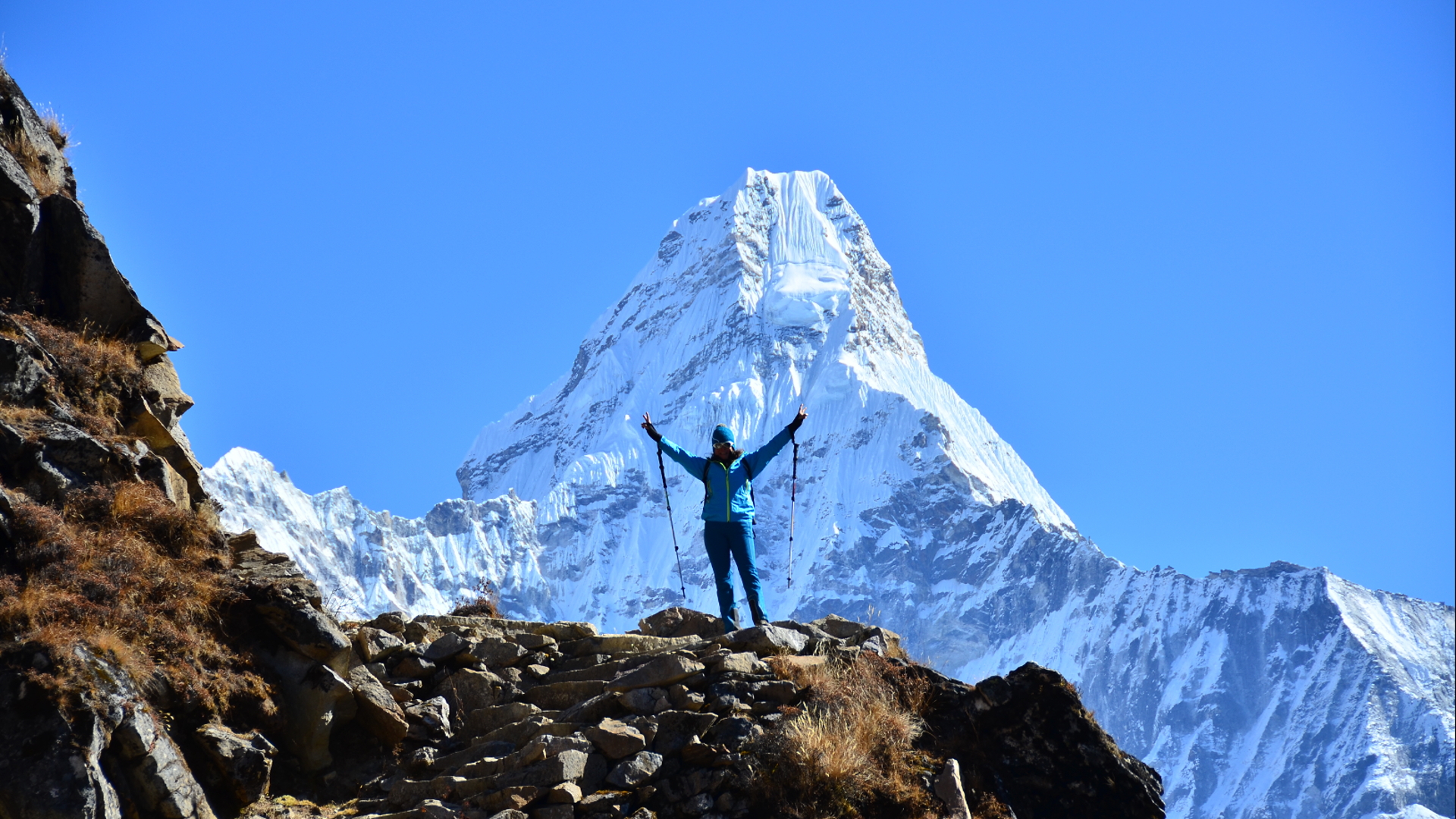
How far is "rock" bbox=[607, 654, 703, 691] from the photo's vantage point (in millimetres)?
10180

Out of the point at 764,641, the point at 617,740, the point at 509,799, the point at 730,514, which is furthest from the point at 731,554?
the point at 509,799

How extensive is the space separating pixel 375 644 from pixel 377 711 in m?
1.03

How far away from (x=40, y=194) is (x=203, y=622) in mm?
5226

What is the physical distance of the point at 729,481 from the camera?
12789 mm

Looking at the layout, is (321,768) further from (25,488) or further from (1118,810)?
(1118,810)

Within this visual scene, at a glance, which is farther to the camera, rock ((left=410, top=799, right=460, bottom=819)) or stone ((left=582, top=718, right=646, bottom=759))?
stone ((left=582, top=718, right=646, bottom=759))

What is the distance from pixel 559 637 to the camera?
12531mm

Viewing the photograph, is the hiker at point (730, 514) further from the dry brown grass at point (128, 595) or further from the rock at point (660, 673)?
the dry brown grass at point (128, 595)

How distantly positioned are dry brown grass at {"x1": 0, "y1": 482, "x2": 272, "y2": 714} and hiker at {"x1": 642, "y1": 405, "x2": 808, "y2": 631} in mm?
4523

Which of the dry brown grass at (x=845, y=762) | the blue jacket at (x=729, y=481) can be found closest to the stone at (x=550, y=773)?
the dry brown grass at (x=845, y=762)

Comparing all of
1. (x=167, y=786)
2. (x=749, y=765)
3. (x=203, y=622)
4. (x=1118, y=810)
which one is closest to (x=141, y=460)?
(x=203, y=622)

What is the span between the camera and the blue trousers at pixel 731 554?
1259cm

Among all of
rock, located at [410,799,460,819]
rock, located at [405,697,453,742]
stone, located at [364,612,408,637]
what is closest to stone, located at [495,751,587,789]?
rock, located at [410,799,460,819]

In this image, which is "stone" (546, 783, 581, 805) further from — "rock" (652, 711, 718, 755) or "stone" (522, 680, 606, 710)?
"stone" (522, 680, 606, 710)
